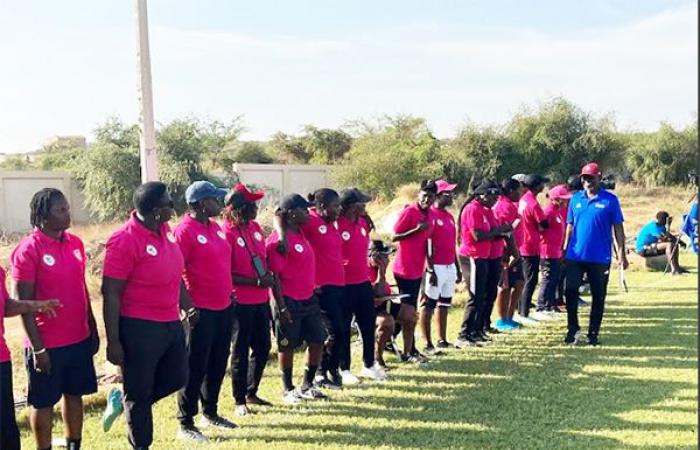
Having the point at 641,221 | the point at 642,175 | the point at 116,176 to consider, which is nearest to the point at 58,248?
the point at 641,221

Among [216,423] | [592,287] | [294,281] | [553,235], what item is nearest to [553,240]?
[553,235]

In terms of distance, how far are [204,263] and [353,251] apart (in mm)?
1906

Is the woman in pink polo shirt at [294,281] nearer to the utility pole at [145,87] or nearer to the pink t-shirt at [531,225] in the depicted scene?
the utility pole at [145,87]

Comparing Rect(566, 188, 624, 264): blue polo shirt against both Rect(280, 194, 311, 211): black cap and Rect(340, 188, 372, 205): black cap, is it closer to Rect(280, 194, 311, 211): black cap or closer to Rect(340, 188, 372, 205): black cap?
Rect(340, 188, 372, 205): black cap

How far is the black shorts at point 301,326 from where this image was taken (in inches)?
242

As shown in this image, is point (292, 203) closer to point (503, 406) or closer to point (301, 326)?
point (301, 326)

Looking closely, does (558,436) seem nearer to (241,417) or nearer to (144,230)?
(241,417)

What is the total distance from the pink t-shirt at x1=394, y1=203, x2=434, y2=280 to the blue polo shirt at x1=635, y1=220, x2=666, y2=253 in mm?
8259

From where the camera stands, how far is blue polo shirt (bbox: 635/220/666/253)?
14.4 metres

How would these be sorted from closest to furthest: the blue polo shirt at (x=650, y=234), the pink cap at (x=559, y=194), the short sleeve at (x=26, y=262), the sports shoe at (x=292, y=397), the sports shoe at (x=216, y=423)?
the short sleeve at (x=26, y=262) < the sports shoe at (x=216, y=423) < the sports shoe at (x=292, y=397) < the pink cap at (x=559, y=194) < the blue polo shirt at (x=650, y=234)

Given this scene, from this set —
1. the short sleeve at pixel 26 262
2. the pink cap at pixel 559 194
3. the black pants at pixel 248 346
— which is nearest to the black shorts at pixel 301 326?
the black pants at pixel 248 346

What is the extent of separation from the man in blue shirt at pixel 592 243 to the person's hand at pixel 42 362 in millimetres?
5825

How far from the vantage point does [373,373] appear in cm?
710

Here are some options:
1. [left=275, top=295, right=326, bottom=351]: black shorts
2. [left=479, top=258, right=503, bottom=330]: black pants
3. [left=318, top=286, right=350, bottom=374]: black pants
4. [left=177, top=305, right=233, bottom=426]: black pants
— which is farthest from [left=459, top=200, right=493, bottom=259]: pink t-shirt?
[left=177, top=305, right=233, bottom=426]: black pants
